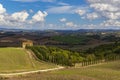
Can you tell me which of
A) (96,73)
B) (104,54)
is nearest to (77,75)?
(96,73)

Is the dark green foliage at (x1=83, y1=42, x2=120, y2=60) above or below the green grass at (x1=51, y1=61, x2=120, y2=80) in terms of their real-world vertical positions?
below

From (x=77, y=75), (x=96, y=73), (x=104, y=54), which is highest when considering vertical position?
(x=77, y=75)

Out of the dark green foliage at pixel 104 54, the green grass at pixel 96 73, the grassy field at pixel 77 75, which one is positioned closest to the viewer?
the grassy field at pixel 77 75

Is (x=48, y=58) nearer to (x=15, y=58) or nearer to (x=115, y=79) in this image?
(x=15, y=58)

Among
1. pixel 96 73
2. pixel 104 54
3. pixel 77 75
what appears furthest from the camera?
pixel 104 54

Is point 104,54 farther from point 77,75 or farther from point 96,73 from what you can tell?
point 77,75

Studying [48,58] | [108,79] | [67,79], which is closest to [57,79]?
[67,79]

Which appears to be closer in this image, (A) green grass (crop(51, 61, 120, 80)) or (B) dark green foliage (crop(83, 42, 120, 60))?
(A) green grass (crop(51, 61, 120, 80))

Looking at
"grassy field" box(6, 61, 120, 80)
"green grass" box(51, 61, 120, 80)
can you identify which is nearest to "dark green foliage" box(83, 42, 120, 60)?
"green grass" box(51, 61, 120, 80)

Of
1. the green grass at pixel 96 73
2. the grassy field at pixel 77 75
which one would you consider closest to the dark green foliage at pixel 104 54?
the green grass at pixel 96 73

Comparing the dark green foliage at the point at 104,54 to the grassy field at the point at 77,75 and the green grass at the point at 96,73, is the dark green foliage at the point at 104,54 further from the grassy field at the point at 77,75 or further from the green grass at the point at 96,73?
the grassy field at the point at 77,75

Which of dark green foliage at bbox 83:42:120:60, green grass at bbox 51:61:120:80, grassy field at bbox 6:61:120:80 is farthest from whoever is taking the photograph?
dark green foliage at bbox 83:42:120:60

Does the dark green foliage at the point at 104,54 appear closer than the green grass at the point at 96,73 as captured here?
No

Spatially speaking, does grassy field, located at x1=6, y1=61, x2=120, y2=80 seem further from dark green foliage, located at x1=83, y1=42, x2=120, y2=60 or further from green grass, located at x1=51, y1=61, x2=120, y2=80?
dark green foliage, located at x1=83, y1=42, x2=120, y2=60
